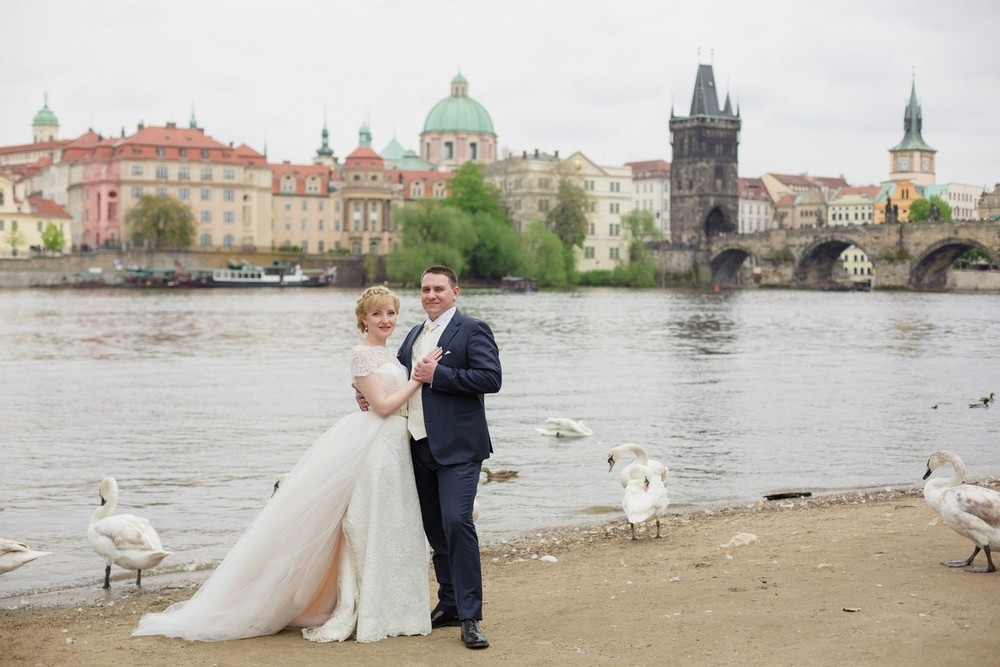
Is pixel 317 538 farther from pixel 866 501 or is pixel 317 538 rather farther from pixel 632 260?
pixel 632 260

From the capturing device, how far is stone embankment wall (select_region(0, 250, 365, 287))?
340 feet

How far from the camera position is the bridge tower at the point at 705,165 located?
143 meters

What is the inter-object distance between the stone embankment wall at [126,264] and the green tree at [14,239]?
5.38 meters

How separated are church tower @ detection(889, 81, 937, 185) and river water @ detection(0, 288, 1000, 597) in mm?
133106

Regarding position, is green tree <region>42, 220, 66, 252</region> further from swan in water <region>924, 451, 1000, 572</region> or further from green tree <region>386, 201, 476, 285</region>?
swan in water <region>924, 451, 1000, 572</region>

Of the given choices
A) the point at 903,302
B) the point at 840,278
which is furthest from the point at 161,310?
the point at 840,278

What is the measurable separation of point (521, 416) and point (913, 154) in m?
163

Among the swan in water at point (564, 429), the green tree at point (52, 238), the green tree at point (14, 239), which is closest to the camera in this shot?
the swan in water at point (564, 429)

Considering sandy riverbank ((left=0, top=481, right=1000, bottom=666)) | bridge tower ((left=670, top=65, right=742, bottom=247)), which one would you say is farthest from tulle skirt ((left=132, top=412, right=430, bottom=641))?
bridge tower ((left=670, top=65, right=742, bottom=247))

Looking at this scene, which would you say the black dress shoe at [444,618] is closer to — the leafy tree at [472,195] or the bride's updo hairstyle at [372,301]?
the bride's updo hairstyle at [372,301]

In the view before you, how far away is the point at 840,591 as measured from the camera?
304 inches

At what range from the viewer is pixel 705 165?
143500 millimetres

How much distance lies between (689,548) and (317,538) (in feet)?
12.1

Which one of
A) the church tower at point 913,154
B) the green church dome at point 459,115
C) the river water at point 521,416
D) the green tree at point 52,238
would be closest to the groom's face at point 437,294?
the river water at point 521,416
